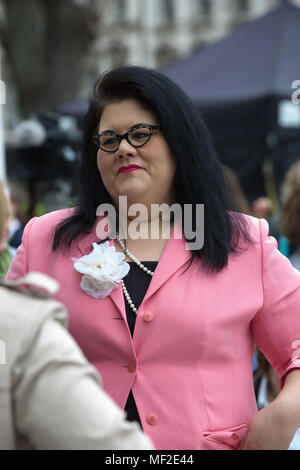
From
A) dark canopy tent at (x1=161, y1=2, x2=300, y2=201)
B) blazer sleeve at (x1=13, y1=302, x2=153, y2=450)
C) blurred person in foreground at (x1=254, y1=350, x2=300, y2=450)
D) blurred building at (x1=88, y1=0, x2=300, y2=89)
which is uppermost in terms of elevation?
blurred building at (x1=88, y1=0, x2=300, y2=89)

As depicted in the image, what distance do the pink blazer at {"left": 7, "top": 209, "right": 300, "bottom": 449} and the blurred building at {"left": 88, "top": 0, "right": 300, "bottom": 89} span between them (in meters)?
39.8

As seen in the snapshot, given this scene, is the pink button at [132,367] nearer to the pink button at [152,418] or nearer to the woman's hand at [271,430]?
the pink button at [152,418]

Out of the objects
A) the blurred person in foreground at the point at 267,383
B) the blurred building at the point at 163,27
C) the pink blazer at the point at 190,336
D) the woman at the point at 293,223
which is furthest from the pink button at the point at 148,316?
the blurred building at the point at 163,27

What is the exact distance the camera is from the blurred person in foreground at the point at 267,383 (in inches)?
139

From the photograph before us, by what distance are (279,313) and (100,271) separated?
1.73 ft

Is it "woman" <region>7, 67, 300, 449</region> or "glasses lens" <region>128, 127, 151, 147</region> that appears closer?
"woman" <region>7, 67, 300, 449</region>

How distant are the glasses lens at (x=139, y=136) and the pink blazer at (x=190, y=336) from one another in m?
0.32

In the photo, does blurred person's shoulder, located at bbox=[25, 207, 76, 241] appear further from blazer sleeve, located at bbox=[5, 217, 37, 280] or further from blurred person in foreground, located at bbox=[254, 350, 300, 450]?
blurred person in foreground, located at bbox=[254, 350, 300, 450]

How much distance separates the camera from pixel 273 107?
6.63 m

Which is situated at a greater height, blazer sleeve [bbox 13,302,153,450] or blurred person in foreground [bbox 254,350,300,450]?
blazer sleeve [bbox 13,302,153,450]

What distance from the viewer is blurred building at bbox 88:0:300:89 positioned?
41.2 meters

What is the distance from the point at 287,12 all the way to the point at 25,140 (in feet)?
11.1

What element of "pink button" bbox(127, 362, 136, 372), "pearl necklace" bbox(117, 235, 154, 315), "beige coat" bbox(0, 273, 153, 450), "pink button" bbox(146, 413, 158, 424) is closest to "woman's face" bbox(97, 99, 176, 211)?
"pearl necklace" bbox(117, 235, 154, 315)

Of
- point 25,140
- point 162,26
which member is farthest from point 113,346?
point 162,26
